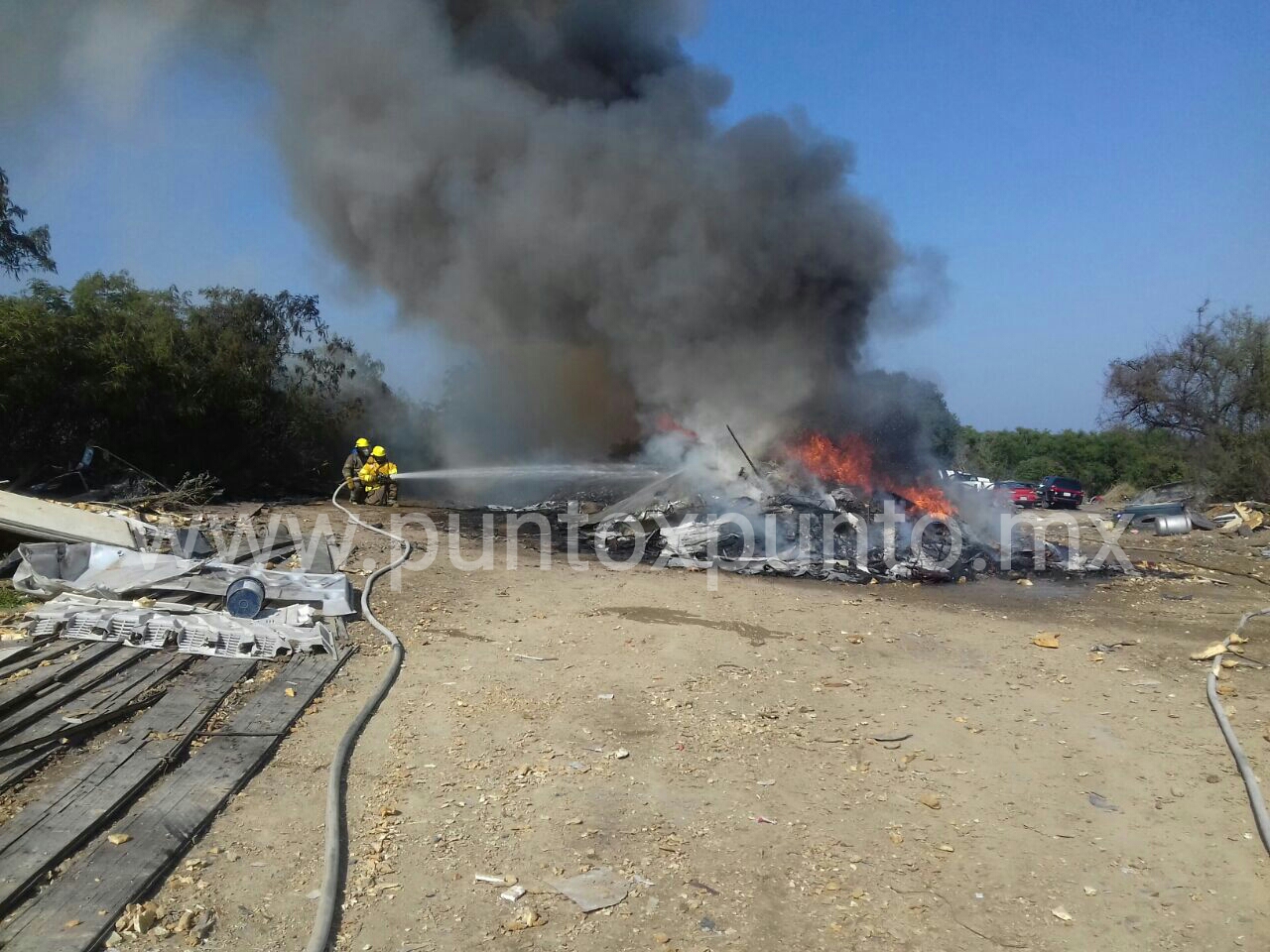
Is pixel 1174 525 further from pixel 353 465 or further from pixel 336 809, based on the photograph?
pixel 336 809

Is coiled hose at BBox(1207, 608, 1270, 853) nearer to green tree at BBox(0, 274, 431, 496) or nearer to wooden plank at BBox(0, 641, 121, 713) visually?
wooden plank at BBox(0, 641, 121, 713)

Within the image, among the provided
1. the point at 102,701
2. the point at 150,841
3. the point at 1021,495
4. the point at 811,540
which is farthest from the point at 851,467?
the point at 1021,495

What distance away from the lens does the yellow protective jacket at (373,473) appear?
44.3 feet

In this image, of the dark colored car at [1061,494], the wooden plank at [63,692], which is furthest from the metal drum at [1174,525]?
the wooden plank at [63,692]

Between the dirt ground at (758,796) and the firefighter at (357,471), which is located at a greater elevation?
the firefighter at (357,471)

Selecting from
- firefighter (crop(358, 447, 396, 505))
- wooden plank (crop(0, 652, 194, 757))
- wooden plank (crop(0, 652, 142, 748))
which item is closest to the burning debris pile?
firefighter (crop(358, 447, 396, 505))

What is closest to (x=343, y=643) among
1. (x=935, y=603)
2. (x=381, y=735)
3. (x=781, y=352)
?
(x=381, y=735)

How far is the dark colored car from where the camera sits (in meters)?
27.5

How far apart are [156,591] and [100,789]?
3.40 meters

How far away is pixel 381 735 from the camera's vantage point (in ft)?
15.0

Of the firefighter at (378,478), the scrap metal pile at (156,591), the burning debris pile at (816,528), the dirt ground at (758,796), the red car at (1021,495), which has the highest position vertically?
the red car at (1021,495)

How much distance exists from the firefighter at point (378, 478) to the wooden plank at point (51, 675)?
8231 mm

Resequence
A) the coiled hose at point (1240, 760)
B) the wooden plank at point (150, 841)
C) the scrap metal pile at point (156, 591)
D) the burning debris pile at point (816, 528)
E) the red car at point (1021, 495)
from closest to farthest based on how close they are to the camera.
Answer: the wooden plank at point (150, 841) < the coiled hose at point (1240, 760) < the scrap metal pile at point (156, 591) < the burning debris pile at point (816, 528) < the red car at point (1021, 495)

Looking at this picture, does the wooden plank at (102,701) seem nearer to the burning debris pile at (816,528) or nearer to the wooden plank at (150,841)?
the wooden plank at (150,841)
